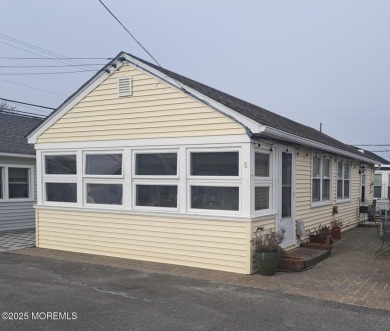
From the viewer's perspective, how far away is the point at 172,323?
16.1 feet

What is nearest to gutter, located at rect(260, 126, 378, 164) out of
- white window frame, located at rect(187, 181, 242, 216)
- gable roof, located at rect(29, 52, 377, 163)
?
gable roof, located at rect(29, 52, 377, 163)

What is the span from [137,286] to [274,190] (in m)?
3.52

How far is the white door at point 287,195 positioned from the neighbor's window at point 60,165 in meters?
4.96

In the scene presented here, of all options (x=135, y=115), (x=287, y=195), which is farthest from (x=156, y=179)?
(x=287, y=195)

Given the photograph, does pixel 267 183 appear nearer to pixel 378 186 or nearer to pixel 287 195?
pixel 287 195

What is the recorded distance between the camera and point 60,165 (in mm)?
10188

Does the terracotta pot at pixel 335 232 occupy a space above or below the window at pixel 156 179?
below

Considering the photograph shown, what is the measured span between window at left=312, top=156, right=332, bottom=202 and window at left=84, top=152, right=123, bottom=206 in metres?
5.16

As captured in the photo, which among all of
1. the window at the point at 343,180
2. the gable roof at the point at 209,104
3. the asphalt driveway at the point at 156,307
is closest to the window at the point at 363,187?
the window at the point at 343,180

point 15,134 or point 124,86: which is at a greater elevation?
point 124,86

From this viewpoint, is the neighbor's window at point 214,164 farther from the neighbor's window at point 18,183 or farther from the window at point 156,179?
the neighbor's window at point 18,183

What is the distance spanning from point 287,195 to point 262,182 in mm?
1404

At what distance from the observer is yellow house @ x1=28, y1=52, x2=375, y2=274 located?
7734 millimetres

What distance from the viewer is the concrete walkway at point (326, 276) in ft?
20.0
